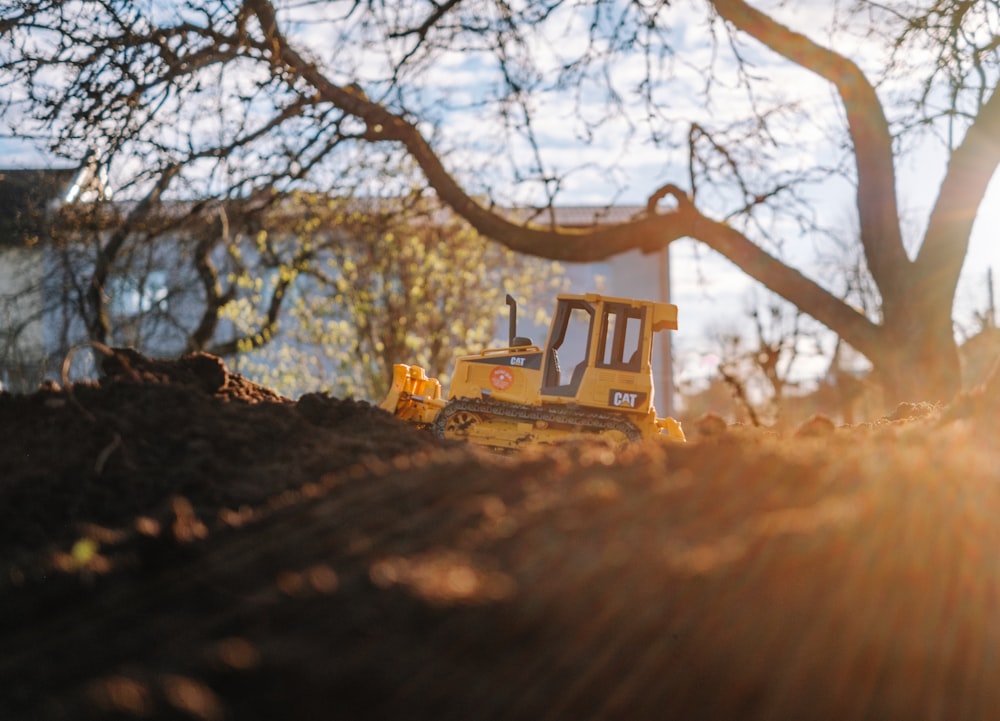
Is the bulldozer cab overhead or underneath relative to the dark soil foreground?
overhead

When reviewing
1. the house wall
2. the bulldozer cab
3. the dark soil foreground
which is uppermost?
the house wall

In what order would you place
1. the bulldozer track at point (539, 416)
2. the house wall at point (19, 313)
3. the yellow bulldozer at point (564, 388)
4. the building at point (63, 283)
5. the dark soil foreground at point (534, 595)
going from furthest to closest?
the house wall at point (19, 313) < the building at point (63, 283) < the yellow bulldozer at point (564, 388) < the bulldozer track at point (539, 416) < the dark soil foreground at point (534, 595)

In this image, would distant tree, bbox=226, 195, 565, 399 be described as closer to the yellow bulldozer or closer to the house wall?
the house wall

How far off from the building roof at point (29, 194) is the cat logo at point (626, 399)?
7141 mm

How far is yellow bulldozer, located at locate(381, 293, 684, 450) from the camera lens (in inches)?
431

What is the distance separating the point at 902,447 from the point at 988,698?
1.72 metres

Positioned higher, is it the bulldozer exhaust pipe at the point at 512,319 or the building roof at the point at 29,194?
the building roof at the point at 29,194

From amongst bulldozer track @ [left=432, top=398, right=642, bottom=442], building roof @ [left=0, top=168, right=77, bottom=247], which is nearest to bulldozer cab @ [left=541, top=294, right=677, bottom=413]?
bulldozer track @ [left=432, top=398, right=642, bottom=442]

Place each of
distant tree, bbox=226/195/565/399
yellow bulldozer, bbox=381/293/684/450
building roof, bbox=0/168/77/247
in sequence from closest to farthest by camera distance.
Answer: yellow bulldozer, bbox=381/293/684/450 → building roof, bbox=0/168/77/247 → distant tree, bbox=226/195/565/399

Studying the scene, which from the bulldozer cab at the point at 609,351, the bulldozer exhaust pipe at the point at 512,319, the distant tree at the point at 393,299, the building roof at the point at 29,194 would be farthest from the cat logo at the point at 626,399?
the distant tree at the point at 393,299

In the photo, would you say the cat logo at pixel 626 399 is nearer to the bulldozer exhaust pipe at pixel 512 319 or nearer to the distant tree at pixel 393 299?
the bulldozer exhaust pipe at pixel 512 319

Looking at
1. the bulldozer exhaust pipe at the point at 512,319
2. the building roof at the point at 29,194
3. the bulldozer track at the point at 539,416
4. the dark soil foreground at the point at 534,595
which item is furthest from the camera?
the building roof at the point at 29,194

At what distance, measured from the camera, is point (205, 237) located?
50.6ft

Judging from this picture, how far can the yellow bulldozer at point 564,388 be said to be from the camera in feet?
35.9
